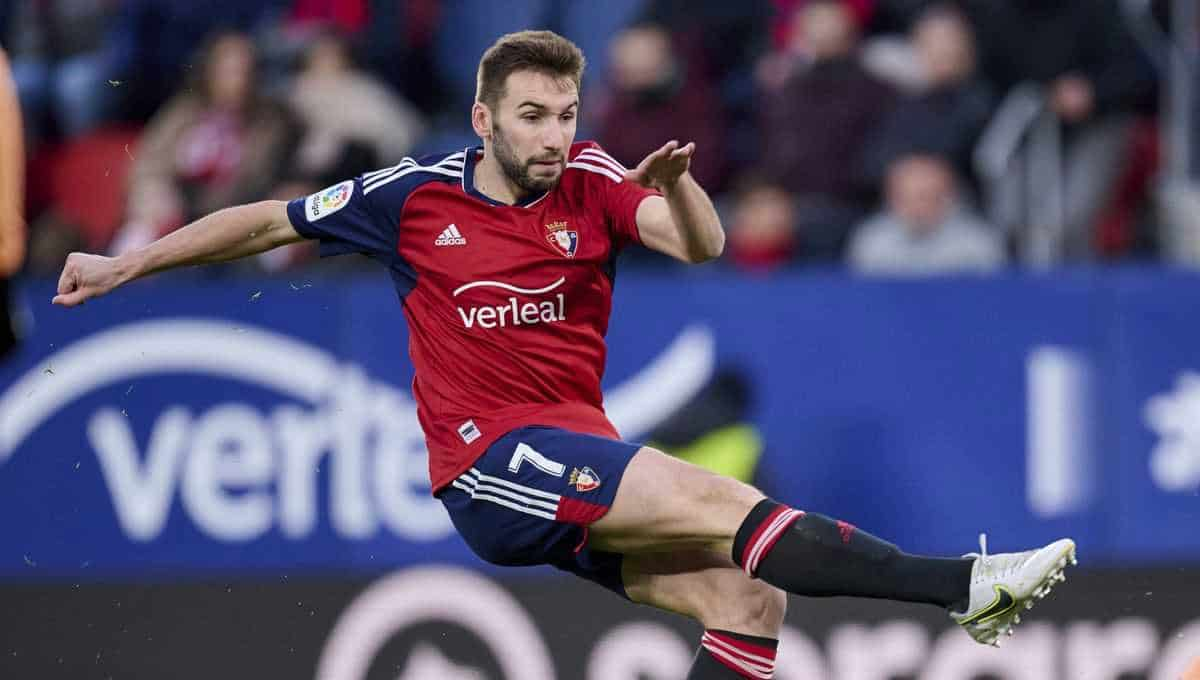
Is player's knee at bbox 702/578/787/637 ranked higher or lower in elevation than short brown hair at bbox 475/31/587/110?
lower

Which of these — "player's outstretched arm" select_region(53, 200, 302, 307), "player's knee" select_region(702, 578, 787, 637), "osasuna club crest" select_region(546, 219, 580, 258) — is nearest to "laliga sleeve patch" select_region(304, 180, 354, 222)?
"player's outstretched arm" select_region(53, 200, 302, 307)

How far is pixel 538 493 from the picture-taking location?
6.11m

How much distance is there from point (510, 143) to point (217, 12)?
6.10 meters

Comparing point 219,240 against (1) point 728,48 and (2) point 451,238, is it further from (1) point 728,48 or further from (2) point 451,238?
(1) point 728,48

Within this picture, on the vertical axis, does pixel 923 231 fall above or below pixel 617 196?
below

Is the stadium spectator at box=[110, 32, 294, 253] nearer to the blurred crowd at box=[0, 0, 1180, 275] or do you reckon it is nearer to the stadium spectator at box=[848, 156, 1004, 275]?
the blurred crowd at box=[0, 0, 1180, 275]

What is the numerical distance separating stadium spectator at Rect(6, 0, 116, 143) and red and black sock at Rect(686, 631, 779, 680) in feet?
21.5

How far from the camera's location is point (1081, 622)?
8789 mm

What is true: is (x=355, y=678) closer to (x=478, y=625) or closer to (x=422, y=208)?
(x=478, y=625)

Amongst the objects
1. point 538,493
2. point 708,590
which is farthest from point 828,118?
point 538,493

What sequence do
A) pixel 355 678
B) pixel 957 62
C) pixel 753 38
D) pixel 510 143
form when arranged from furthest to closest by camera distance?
pixel 753 38 → pixel 957 62 → pixel 355 678 → pixel 510 143

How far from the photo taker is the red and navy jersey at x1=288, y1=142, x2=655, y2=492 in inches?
247

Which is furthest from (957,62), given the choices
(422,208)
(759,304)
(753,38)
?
(422,208)

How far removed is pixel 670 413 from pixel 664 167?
Result: 3.55m
